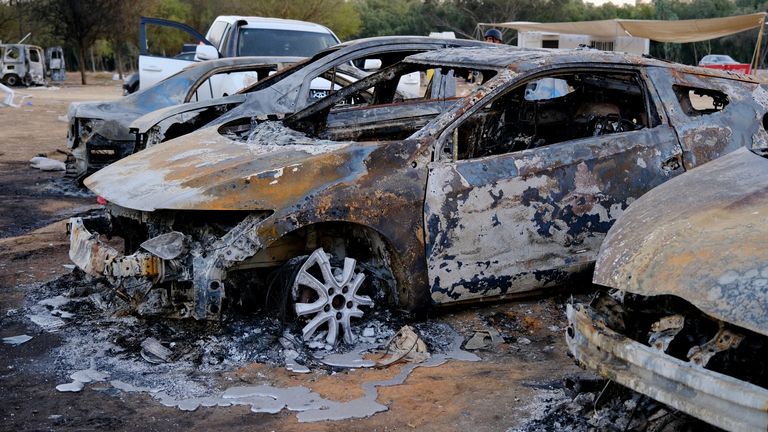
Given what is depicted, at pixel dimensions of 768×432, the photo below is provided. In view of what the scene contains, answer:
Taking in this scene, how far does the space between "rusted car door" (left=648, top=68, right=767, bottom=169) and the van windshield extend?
689cm

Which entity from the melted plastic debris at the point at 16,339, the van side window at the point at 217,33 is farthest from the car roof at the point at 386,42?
the van side window at the point at 217,33

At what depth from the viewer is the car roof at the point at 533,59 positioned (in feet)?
18.6

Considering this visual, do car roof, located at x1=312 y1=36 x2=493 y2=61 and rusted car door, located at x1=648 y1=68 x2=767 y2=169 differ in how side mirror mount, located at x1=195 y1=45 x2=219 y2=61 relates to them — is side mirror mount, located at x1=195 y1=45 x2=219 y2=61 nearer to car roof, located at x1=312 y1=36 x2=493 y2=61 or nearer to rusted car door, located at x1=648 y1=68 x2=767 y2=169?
car roof, located at x1=312 y1=36 x2=493 y2=61

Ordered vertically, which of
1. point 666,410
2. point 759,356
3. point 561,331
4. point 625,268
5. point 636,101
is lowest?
point 561,331

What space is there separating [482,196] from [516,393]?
3.98 feet

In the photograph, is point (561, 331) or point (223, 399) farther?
point (561, 331)

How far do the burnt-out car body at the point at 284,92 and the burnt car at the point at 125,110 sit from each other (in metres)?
1.16

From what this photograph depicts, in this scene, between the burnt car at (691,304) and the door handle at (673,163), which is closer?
the burnt car at (691,304)

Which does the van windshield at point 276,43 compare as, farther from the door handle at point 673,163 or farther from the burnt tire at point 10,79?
the burnt tire at point 10,79

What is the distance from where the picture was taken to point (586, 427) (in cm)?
405

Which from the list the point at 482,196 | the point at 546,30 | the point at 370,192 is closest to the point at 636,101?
the point at 482,196

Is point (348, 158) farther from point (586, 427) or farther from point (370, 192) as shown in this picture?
point (586, 427)

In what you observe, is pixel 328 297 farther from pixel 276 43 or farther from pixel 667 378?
pixel 276 43

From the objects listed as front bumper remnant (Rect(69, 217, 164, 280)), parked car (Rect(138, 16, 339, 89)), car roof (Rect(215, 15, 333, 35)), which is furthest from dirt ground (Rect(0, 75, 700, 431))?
car roof (Rect(215, 15, 333, 35))
